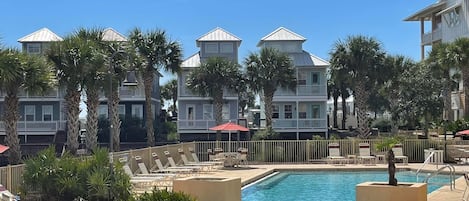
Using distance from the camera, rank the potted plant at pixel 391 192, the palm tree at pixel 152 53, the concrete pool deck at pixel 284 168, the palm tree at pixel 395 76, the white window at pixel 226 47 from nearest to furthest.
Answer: the potted plant at pixel 391 192, the concrete pool deck at pixel 284 168, the palm tree at pixel 152 53, the palm tree at pixel 395 76, the white window at pixel 226 47

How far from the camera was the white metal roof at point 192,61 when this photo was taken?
146ft

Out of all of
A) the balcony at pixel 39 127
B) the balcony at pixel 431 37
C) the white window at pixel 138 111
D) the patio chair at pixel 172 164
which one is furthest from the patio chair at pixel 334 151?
the balcony at pixel 431 37

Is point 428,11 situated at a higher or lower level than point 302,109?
higher

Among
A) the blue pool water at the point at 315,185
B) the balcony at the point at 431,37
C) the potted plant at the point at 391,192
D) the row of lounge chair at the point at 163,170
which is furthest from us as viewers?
the balcony at the point at 431,37

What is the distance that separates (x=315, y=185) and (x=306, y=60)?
24.5 m

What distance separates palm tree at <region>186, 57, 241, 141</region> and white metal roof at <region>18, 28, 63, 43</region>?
1216 centimetres

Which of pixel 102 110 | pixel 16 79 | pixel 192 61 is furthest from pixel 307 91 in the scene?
pixel 16 79

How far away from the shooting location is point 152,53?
3528cm

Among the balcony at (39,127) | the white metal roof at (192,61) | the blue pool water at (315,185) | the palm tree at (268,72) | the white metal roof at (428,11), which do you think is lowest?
the blue pool water at (315,185)

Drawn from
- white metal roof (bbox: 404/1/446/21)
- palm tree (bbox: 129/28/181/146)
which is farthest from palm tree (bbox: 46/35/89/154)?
white metal roof (bbox: 404/1/446/21)

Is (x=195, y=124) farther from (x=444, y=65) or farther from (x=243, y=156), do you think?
(x=444, y=65)

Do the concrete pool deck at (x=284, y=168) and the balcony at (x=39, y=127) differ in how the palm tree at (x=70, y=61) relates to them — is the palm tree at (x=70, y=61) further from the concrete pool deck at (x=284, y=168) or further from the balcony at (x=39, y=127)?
the balcony at (x=39, y=127)

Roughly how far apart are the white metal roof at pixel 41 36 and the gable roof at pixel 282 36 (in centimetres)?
1547

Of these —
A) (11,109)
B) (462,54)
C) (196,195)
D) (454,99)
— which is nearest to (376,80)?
(462,54)
